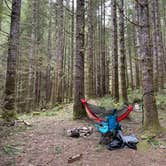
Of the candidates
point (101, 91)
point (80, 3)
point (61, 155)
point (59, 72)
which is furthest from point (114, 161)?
point (101, 91)

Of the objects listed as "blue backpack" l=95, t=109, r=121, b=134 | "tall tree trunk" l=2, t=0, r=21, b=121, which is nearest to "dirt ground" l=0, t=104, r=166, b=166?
"blue backpack" l=95, t=109, r=121, b=134

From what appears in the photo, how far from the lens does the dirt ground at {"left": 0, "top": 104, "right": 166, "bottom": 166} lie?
3688 millimetres

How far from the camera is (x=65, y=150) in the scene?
4195 millimetres

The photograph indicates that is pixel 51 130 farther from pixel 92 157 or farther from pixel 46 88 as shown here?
pixel 46 88

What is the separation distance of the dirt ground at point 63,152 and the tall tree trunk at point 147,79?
500mm

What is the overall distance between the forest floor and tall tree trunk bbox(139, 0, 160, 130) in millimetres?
381

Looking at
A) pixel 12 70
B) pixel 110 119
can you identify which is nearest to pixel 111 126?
pixel 110 119

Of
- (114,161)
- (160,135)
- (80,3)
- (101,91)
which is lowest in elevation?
(114,161)

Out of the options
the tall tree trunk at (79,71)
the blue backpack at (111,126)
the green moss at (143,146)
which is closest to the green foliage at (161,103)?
the tall tree trunk at (79,71)

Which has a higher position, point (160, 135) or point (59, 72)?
point (59, 72)

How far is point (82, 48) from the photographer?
20.4 ft

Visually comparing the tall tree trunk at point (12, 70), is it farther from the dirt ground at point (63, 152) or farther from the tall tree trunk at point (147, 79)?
the tall tree trunk at point (147, 79)

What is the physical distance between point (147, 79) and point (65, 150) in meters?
2.64

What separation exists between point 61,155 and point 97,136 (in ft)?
3.99
